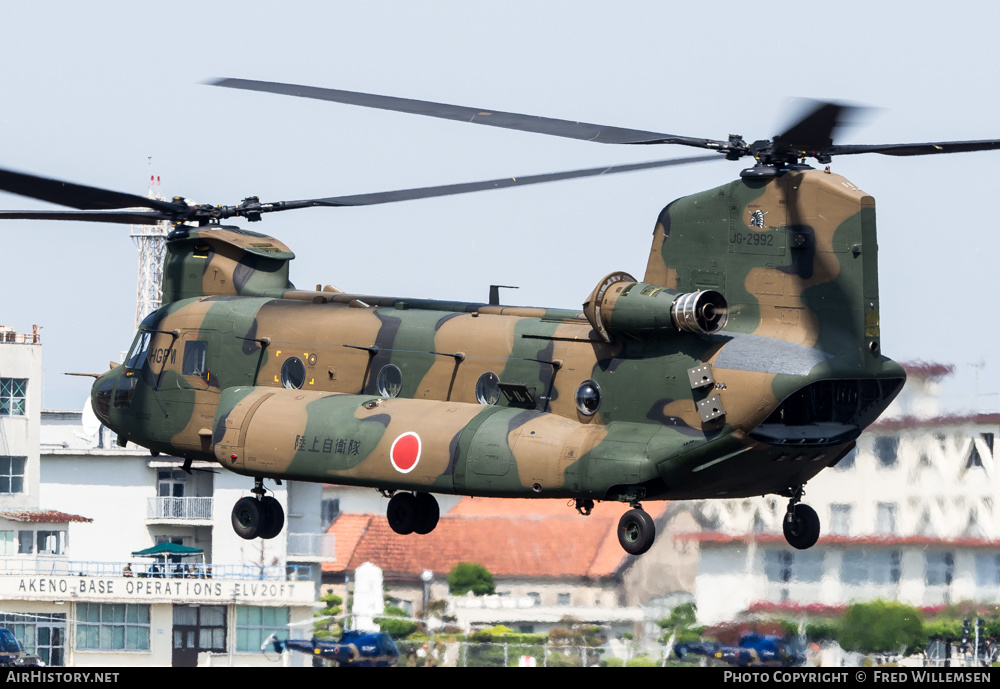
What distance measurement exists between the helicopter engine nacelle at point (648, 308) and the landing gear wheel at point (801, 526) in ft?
14.2

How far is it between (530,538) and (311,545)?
2283 centimetres

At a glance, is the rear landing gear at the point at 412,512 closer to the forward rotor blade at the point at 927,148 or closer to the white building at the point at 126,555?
the forward rotor blade at the point at 927,148

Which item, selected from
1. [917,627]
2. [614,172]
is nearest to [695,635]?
[917,627]

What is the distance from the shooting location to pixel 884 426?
33.8m

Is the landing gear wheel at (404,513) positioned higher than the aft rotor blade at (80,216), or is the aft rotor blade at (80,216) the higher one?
the aft rotor blade at (80,216)

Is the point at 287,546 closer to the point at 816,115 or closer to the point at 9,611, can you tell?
the point at 9,611

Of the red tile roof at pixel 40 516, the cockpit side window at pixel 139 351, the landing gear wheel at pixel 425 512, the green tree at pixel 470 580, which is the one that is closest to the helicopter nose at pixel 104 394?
the cockpit side window at pixel 139 351

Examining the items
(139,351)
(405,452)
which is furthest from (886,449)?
(139,351)

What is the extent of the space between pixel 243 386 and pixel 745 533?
1131cm

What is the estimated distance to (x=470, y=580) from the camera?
43500mm

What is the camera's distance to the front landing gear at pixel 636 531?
2564 cm

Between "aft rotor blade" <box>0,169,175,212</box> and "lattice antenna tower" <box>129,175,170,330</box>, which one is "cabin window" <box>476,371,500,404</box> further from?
"lattice antenna tower" <box>129,175,170,330</box>

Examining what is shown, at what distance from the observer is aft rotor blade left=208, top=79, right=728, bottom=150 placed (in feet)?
81.7

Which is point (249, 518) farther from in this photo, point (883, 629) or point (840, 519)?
point (883, 629)
